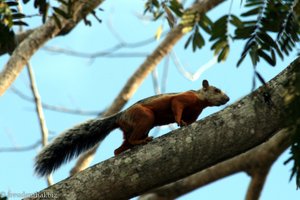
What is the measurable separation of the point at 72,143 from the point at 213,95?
6.31 feet

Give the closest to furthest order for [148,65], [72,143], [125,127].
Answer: [72,143], [125,127], [148,65]

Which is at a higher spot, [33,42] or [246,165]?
[33,42]

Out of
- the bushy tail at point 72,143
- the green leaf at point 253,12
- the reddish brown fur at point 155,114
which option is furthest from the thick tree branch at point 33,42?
the green leaf at point 253,12

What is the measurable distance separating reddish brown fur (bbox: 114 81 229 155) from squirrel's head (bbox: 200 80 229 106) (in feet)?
0.59

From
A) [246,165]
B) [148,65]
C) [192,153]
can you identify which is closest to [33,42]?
[148,65]

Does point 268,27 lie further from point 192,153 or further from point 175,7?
point 175,7

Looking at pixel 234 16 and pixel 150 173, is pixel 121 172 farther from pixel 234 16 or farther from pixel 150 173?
pixel 234 16

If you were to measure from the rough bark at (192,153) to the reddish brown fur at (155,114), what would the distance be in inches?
50.1

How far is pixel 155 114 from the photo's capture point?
597 cm

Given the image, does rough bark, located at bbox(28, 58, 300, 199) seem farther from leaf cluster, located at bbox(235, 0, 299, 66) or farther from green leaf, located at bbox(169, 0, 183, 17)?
green leaf, located at bbox(169, 0, 183, 17)

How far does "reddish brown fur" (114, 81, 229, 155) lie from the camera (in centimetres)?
568

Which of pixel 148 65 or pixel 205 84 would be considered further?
pixel 148 65

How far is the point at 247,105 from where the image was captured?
163 inches

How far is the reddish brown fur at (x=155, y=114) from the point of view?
18.6 feet
